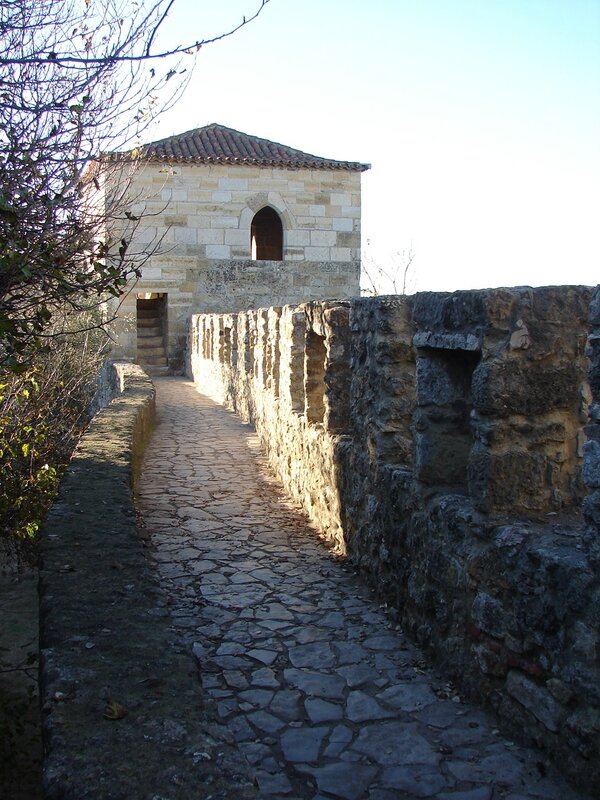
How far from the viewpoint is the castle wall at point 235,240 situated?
2073cm

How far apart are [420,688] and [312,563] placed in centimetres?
190

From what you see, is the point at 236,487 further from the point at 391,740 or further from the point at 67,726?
the point at 67,726

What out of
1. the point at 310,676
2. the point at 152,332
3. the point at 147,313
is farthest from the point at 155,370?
the point at 310,676

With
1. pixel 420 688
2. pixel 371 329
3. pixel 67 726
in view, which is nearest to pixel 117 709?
pixel 67 726

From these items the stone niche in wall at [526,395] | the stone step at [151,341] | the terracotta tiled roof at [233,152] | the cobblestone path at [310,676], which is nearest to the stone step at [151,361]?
the stone step at [151,341]

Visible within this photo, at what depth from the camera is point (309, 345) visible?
6.72 metres

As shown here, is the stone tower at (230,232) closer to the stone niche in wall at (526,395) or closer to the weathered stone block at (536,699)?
the stone niche in wall at (526,395)

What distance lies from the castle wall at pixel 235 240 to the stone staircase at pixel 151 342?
81 cm

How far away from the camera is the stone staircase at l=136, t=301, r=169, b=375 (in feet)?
70.4

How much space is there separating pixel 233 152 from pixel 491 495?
64.7 feet

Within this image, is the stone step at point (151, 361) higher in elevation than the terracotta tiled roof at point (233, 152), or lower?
lower

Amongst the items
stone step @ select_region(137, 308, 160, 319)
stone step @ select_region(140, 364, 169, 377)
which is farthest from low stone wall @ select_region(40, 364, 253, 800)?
stone step @ select_region(137, 308, 160, 319)

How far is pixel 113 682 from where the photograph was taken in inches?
103

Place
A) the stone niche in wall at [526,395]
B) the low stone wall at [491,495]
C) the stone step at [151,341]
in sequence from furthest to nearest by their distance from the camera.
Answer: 1. the stone step at [151,341]
2. the stone niche in wall at [526,395]
3. the low stone wall at [491,495]
